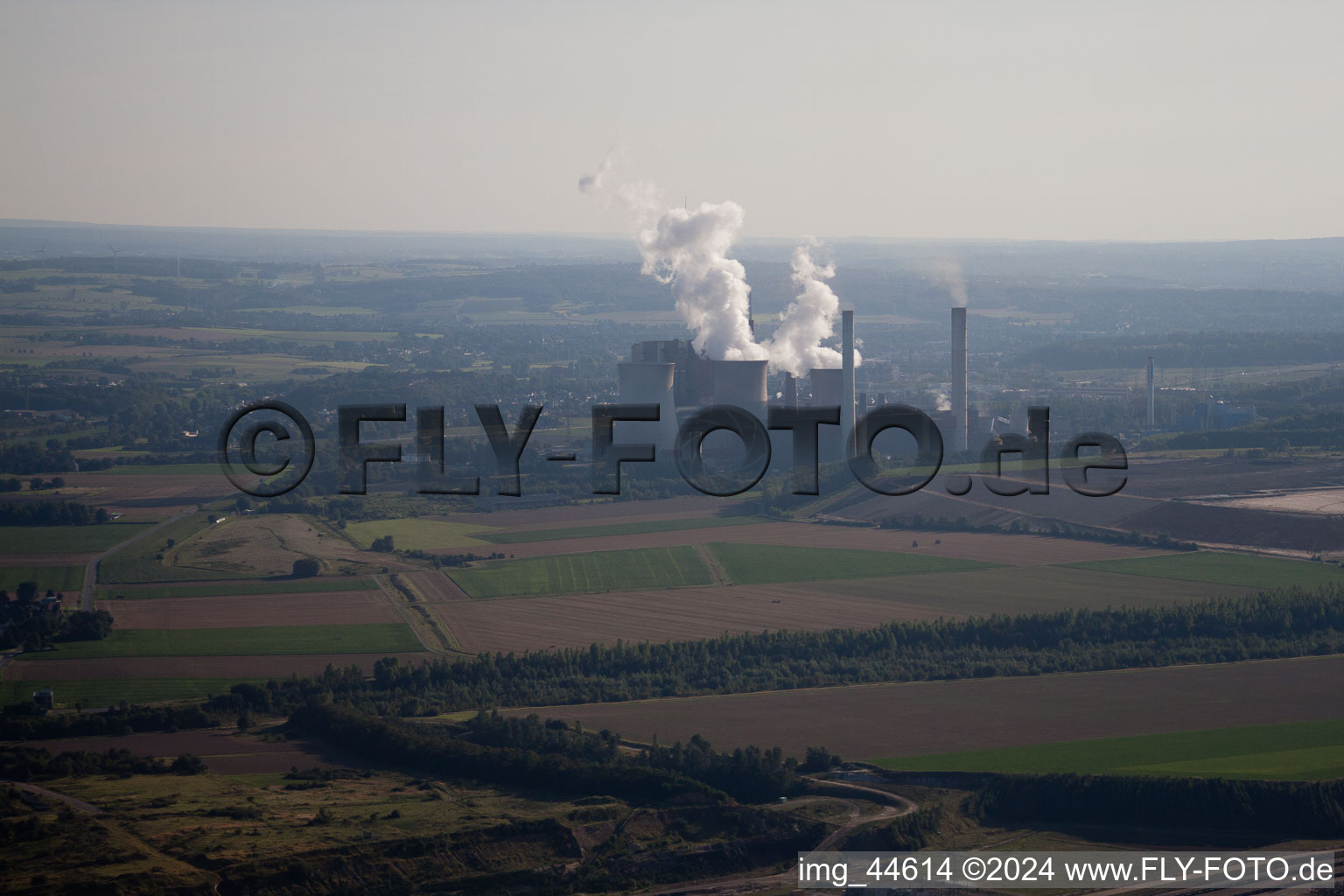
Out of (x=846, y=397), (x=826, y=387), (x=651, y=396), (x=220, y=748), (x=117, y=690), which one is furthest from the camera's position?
(x=846, y=397)

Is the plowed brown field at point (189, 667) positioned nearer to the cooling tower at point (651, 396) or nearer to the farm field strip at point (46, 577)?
the farm field strip at point (46, 577)

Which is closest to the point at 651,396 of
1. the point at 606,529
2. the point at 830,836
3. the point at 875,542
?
the point at 606,529

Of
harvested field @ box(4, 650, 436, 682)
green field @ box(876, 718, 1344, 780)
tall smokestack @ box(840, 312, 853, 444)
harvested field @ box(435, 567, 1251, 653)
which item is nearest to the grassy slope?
harvested field @ box(435, 567, 1251, 653)

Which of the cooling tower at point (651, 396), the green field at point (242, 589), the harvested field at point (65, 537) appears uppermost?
the cooling tower at point (651, 396)

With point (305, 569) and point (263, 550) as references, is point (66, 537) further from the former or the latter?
point (305, 569)

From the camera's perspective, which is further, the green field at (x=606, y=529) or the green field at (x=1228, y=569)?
the green field at (x=606, y=529)

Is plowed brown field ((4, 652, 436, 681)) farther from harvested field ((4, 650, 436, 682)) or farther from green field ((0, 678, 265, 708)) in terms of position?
green field ((0, 678, 265, 708))

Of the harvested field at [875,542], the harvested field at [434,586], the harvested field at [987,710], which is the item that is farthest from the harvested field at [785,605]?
the harvested field at [987,710]
